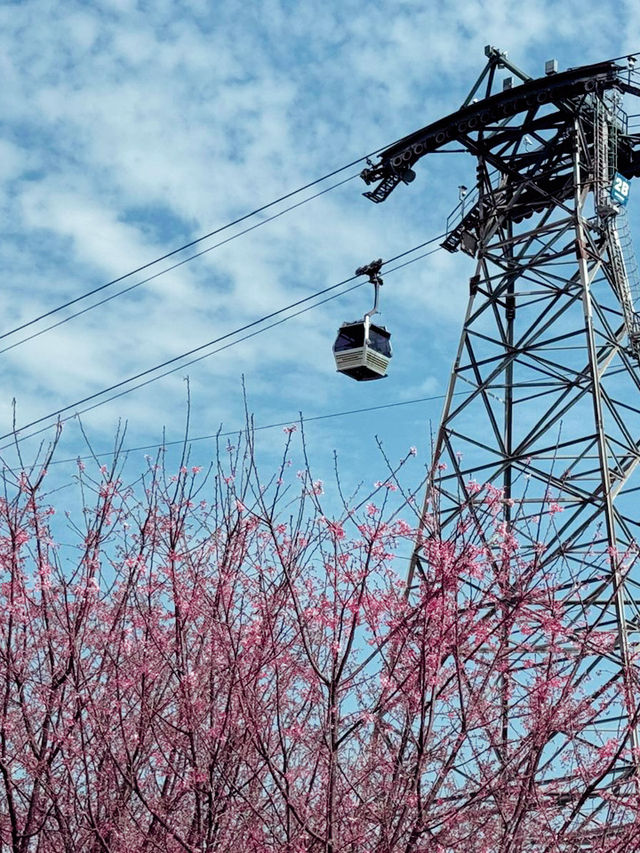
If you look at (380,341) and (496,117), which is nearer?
(380,341)

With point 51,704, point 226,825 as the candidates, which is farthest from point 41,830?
point 226,825

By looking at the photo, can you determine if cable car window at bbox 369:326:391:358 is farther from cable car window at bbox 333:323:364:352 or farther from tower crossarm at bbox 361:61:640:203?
tower crossarm at bbox 361:61:640:203

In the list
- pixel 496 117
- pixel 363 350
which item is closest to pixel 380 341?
pixel 363 350

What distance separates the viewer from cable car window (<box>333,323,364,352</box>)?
16106 mm

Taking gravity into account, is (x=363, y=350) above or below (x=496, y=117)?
below

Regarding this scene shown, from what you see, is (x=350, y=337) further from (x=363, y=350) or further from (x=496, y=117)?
(x=496, y=117)

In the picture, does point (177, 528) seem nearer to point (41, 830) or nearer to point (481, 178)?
point (41, 830)

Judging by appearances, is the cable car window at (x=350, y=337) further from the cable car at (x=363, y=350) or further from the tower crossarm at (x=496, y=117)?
the tower crossarm at (x=496, y=117)

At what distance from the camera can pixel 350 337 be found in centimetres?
1625

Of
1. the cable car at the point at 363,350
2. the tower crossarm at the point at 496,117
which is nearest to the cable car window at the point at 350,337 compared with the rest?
the cable car at the point at 363,350

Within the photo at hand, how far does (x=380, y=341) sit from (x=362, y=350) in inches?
15.8

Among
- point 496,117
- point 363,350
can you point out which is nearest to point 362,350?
point 363,350

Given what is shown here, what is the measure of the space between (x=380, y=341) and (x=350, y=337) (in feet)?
1.40

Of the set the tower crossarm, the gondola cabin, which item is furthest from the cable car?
the tower crossarm
